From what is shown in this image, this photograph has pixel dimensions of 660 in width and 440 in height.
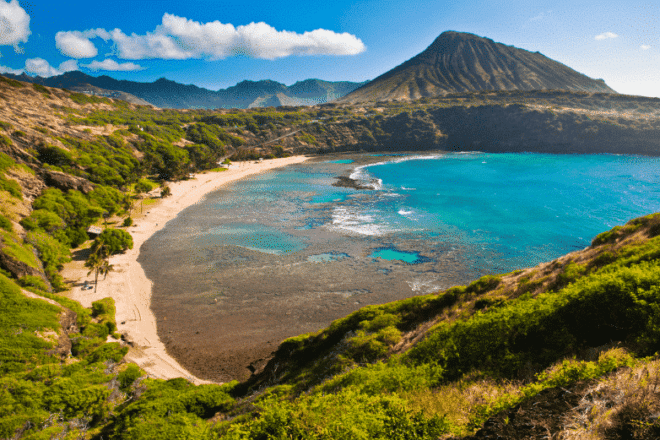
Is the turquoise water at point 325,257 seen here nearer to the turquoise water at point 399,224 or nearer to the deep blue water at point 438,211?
the turquoise water at point 399,224

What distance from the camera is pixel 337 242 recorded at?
174ft

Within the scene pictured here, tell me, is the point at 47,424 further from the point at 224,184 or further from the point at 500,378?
the point at 224,184

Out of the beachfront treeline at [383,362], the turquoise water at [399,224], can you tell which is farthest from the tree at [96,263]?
the turquoise water at [399,224]

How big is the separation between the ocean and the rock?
15.8m

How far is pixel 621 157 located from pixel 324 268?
562 feet

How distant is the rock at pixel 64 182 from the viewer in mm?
50344

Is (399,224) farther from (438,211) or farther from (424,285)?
(424,285)

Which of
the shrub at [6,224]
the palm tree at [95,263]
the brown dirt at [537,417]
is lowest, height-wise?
the palm tree at [95,263]

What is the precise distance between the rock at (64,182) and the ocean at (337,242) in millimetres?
15790

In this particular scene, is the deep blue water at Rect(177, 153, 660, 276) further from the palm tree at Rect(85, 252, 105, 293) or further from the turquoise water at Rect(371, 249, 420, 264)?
the palm tree at Rect(85, 252, 105, 293)

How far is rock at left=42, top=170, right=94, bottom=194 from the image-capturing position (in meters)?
50.3

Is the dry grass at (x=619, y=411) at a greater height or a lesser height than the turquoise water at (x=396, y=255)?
greater

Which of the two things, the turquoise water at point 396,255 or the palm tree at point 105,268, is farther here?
the turquoise water at point 396,255

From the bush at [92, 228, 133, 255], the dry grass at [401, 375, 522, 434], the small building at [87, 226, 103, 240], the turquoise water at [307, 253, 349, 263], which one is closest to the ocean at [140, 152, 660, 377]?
the turquoise water at [307, 253, 349, 263]
